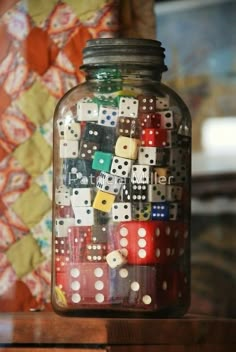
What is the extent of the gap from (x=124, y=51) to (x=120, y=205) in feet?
0.41

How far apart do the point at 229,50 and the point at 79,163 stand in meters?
0.41

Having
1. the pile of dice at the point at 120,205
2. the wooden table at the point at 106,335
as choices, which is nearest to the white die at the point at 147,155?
the pile of dice at the point at 120,205

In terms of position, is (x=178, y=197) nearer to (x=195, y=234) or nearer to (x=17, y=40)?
(x=17, y=40)

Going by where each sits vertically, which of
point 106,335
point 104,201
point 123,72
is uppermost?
point 123,72

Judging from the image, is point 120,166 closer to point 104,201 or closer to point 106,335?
point 104,201

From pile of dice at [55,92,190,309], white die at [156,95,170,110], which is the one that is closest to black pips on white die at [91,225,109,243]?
pile of dice at [55,92,190,309]

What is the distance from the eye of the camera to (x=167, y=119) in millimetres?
748

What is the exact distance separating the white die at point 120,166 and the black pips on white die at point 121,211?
0.08ft

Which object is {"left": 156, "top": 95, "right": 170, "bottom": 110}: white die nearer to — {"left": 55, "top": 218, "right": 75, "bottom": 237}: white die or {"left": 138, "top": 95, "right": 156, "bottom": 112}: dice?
{"left": 138, "top": 95, "right": 156, "bottom": 112}: dice

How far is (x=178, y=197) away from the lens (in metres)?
0.75

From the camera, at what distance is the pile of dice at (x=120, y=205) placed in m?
0.71

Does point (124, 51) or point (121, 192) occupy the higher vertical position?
point (124, 51)

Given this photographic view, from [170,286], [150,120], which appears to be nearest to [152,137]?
[150,120]

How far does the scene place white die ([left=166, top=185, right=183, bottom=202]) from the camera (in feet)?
2.43
